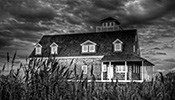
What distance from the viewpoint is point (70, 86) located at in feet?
9.30

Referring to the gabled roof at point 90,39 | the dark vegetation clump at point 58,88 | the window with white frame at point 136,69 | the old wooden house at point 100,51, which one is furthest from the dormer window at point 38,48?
the dark vegetation clump at point 58,88

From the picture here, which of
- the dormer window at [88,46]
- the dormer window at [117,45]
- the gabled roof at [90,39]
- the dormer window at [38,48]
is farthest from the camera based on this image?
the dormer window at [38,48]

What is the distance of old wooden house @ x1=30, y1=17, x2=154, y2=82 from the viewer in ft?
96.7

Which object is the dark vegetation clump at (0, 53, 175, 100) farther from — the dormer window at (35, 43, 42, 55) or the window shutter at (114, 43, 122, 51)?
the dormer window at (35, 43, 42, 55)

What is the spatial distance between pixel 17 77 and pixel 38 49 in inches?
Result: 1322

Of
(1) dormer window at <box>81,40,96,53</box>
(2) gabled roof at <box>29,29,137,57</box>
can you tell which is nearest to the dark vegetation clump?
(2) gabled roof at <box>29,29,137,57</box>

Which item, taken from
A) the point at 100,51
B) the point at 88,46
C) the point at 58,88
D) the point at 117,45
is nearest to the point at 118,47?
the point at 117,45

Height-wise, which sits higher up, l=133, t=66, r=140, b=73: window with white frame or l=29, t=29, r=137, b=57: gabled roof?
l=29, t=29, r=137, b=57: gabled roof

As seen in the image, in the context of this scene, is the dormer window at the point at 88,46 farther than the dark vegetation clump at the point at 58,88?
Yes

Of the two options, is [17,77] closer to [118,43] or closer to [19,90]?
[19,90]

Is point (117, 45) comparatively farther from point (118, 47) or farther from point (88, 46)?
point (88, 46)

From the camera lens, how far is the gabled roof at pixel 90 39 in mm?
31406

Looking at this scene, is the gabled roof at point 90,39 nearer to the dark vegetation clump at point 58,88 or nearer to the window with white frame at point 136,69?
the window with white frame at point 136,69

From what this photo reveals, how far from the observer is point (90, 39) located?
3431 cm
